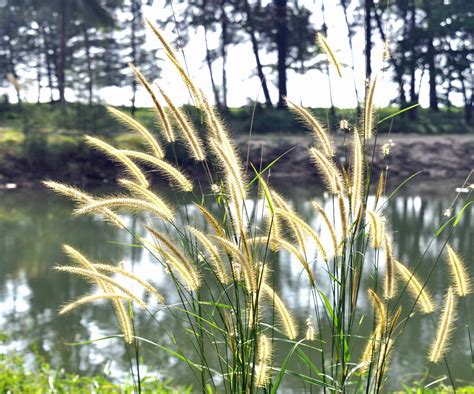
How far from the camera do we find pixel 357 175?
1.16 m

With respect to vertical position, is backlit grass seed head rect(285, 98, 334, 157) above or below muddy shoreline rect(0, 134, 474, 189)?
above

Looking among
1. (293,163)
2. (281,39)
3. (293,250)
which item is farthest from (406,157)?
(293,250)

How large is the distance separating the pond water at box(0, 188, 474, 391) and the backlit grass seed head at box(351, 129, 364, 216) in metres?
0.14

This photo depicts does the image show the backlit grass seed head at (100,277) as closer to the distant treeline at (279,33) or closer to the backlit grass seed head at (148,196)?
the backlit grass seed head at (148,196)

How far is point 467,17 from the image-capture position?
17.1 metres

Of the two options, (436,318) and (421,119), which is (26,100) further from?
(436,318)

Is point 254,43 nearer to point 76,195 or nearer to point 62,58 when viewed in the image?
point 62,58

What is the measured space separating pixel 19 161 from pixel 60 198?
7.23ft

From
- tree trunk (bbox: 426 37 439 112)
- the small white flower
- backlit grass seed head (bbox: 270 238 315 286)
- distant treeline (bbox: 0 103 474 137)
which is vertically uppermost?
tree trunk (bbox: 426 37 439 112)

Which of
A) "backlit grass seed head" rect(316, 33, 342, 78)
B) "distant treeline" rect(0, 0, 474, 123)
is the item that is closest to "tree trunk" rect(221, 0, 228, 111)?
"distant treeline" rect(0, 0, 474, 123)

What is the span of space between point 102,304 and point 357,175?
358 centimetres

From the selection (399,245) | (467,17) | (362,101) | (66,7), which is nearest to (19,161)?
(66,7)

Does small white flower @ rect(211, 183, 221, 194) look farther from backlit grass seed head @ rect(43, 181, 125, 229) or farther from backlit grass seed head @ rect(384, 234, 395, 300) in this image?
backlit grass seed head @ rect(384, 234, 395, 300)

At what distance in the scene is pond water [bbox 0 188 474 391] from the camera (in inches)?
129
